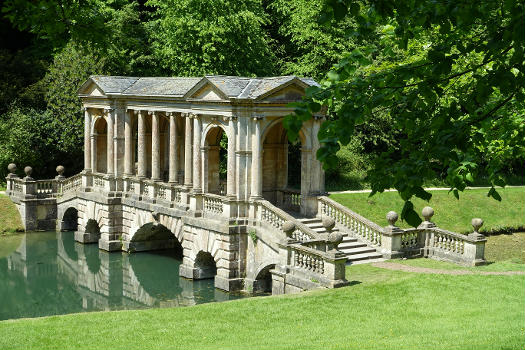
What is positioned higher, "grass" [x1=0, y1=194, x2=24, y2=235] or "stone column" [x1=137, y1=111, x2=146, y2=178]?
"stone column" [x1=137, y1=111, x2=146, y2=178]

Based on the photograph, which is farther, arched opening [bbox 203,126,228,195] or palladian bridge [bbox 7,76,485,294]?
arched opening [bbox 203,126,228,195]

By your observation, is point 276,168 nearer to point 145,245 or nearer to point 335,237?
point 145,245

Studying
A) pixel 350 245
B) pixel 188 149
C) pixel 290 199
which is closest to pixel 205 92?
pixel 188 149

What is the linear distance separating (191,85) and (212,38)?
11.9 meters

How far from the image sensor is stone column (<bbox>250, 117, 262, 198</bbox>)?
86.4 ft

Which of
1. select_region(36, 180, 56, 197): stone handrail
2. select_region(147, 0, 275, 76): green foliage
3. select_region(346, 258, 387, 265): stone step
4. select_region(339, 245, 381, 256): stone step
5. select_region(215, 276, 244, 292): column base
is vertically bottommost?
select_region(215, 276, 244, 292): column base

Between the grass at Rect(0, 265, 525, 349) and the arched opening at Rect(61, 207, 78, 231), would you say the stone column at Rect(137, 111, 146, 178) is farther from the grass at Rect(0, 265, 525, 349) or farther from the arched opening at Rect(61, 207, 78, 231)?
the grass at Rect(0, 265, 525, 349)

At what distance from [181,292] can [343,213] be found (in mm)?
6733

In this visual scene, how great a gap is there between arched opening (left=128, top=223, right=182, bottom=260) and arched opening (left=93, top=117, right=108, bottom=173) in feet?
17.3

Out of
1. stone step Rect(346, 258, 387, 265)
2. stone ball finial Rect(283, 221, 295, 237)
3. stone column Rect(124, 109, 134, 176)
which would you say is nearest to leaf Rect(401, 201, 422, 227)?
stone ball finial Rect(283, 221, 295, 237)

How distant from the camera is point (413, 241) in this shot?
26.4 m

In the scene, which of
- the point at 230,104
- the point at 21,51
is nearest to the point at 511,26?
the point at 230,104

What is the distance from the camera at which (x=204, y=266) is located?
29453mm

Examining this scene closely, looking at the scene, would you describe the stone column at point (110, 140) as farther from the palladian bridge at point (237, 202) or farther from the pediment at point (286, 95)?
the pediment at point (286, 95)
